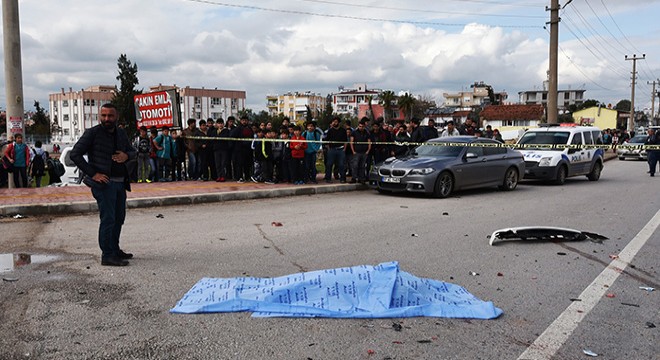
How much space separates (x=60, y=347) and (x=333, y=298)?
2.16 m

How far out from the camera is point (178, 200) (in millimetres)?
11742

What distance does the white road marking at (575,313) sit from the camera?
4.04 m

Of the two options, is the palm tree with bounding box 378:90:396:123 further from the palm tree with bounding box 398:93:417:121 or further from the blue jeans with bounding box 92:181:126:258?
the blue jeans with bounding box 92:181:126:258

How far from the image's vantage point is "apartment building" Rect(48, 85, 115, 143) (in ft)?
384

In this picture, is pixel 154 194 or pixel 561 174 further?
pixel 561 174

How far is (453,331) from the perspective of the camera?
4.36 metres

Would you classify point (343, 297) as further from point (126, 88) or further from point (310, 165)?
point (126, 88)

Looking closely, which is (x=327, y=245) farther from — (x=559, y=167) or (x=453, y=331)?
(x=559, y=167)

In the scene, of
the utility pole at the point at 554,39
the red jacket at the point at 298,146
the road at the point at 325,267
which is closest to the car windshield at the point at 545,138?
the road at the point at 325,267

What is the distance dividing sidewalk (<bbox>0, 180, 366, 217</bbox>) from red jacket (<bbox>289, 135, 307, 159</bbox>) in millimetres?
816

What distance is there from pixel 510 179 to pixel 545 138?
3.62 metres

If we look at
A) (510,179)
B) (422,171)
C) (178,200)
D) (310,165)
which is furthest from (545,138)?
(178,200)

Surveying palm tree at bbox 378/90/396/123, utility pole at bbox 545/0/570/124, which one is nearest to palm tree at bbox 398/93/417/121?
palm tree at bbox 378/90/396/123

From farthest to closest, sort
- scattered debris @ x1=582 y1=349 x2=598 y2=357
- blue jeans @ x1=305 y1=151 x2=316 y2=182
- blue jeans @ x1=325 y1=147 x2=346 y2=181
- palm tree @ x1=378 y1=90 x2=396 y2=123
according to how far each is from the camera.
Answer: palm tree @ x1=378 y1=90 x2=396 y2=123 → blue jeans @ x1=325 y1=147 x2=346 y2=181 → blue jeans @ x1=305 y1=151 x2=316 y2=182 → scattered debris @ x1=582 y1=349 x2=598 y2=357
